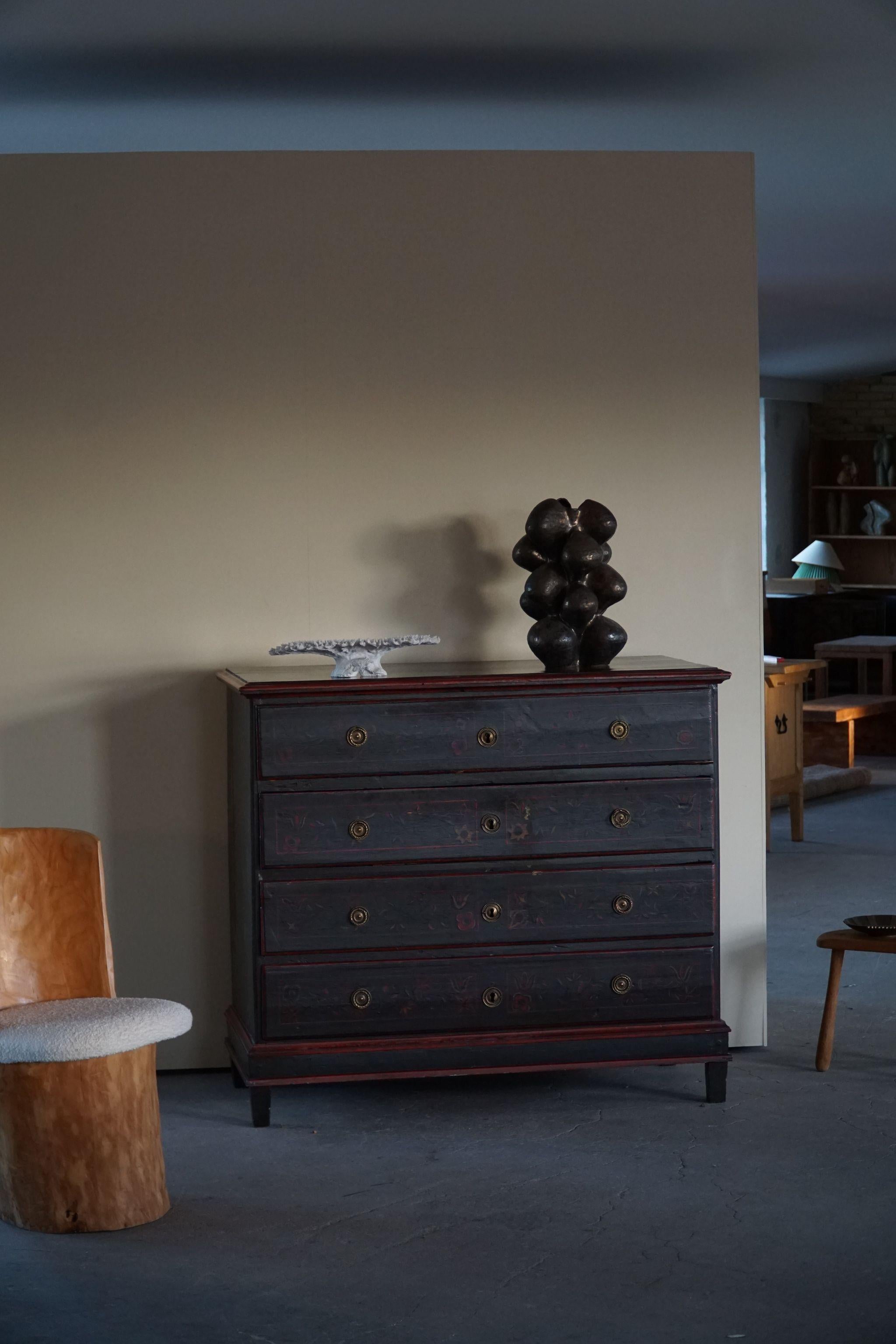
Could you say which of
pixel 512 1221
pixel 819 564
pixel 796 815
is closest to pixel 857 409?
pixel 819 564

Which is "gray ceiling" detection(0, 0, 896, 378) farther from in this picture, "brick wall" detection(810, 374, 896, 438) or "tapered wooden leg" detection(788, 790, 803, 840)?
"brick wall" detection(810, 374, 896, 438)

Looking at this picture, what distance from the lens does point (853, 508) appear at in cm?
1294

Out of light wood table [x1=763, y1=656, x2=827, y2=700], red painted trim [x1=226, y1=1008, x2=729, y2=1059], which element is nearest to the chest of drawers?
red painted trim [x1=226, y1=1008, x2=729, y2=1059]

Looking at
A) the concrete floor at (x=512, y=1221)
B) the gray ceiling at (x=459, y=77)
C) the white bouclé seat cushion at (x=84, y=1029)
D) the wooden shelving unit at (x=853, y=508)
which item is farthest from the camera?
the wooden shelving unit at (x=853, y=508)

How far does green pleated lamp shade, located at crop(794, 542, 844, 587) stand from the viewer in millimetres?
12133

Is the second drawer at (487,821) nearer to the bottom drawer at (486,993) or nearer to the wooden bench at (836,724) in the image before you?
the bottom drawer at (486,993)

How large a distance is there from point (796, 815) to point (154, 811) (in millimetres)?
4209

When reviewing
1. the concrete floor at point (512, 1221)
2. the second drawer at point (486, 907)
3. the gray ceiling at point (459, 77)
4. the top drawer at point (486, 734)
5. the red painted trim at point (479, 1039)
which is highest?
the gray ceiling at point (459, 77)

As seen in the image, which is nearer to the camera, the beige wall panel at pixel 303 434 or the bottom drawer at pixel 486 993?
the bottom drawer at pixel 486 993

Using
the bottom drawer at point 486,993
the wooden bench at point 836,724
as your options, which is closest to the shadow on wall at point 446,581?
the bottom drawer at point 486,993

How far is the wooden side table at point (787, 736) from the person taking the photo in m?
7.30

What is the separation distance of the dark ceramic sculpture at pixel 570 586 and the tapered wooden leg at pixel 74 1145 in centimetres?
140

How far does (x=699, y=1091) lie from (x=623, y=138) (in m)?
3.02

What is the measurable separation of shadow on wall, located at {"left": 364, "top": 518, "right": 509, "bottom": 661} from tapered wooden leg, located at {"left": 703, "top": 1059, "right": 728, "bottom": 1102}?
1.22 metres
